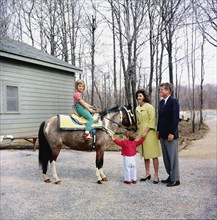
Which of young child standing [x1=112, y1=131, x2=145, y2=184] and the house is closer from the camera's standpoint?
young child standing [x1=112, y1=131, x2=145, y2=184]

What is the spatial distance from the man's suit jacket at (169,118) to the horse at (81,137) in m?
0.62

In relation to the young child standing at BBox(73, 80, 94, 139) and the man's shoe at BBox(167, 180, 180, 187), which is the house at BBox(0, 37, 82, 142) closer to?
the young child standing at BBox(73, 80, 94, 139)

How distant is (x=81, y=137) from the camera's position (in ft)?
17.0

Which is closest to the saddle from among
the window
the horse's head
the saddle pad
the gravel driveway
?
the saddle pad

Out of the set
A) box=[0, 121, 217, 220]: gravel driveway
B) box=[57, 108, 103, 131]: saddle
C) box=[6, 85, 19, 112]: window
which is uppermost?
box=[6, 85, 19, 112]: window

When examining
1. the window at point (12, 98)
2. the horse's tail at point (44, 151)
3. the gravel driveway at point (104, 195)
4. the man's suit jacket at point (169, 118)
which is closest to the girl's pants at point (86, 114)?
the horse's tail at point (44, 151)

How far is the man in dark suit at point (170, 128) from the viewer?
15.0ft

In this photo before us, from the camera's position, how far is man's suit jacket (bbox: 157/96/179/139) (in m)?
4.57

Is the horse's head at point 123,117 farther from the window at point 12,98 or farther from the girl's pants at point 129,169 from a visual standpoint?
the window at point 12,98

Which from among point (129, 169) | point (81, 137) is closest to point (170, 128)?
point (129, 169)

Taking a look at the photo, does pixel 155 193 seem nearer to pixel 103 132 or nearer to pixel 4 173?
pixel 103 132

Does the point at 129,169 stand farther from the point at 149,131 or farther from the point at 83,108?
the point at 83,108

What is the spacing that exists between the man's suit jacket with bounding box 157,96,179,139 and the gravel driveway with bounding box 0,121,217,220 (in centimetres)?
101

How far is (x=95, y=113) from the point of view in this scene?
5.29 meters
